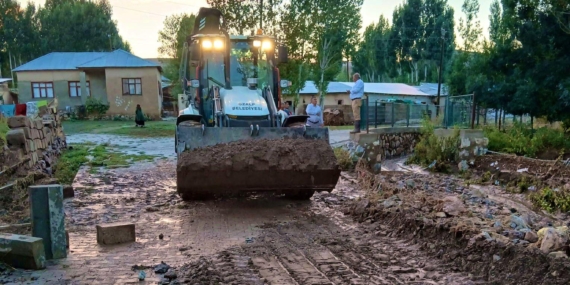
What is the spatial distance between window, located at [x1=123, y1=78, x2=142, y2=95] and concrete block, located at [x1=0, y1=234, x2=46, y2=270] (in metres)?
34.2

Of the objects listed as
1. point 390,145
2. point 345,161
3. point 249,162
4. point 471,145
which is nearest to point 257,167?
point 249,162

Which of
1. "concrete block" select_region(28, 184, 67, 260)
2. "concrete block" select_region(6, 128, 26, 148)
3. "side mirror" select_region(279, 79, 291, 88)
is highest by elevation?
"side mirror" select_region(279, 79, 291, 88)

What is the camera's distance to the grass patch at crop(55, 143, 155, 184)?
1094cm

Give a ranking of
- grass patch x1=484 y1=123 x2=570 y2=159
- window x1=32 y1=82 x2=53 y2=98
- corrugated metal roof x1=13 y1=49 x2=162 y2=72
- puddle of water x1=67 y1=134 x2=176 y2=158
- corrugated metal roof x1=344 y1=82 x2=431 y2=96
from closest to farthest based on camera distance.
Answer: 1. grass patch x1=484 y1=123 x2=570 y2=159
2. puddle of water x1=67 y1=134 x2=176 y2=158
3. corrugated metal roof x1=13 y1=49 x2=162 y2=72
4. window x1=32 y1=82 x2=53 y2=98
5. corrugated metal roof x1=344 y1=82 x2=431 y2=96

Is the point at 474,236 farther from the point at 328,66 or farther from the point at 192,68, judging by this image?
the point at 328,66

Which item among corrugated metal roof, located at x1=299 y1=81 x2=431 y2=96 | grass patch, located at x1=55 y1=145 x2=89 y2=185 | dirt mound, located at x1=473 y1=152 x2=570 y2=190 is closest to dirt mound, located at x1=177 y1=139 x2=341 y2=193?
grass patch, located at x1=55 y1=145 x2=89 y2=185

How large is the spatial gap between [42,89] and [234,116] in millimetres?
36898

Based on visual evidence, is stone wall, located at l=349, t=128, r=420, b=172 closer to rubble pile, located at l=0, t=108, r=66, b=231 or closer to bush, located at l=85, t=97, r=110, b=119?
rubble pile, located at l=0, t=108, r=66, b=231

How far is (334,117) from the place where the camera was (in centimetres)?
3406

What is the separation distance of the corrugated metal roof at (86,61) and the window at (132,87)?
4.12ft

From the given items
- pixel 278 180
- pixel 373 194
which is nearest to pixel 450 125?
pixel 373 194

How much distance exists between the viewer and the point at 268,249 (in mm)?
5348

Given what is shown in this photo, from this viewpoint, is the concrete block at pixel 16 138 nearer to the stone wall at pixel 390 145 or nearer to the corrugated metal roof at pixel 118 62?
the stone wall at pixel 390 145

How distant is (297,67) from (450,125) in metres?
11.9
